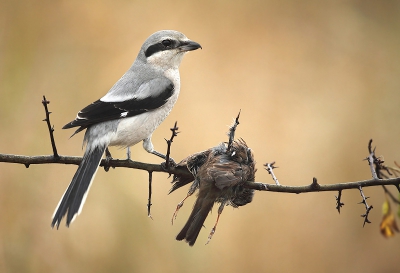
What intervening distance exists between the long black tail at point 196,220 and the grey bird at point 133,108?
419 mm

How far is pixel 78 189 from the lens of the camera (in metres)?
1.60

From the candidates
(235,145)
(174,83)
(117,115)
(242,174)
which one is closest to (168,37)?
(174,83)

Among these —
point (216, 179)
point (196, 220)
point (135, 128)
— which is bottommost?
point (196, 220)

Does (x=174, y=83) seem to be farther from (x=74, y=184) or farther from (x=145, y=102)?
(x=74, y=184)

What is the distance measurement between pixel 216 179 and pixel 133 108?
0.77 meters

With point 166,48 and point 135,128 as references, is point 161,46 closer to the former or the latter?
point 166,48

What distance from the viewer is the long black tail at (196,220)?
52.0 inches

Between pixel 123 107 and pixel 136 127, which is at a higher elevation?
pixel 123 107

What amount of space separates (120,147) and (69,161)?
0.62 meters

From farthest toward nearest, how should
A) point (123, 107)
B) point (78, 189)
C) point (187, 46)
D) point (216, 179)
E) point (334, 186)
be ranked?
point (187, 46)
point (123, 107)
point (78, 189)
point (216, 179)
point (334, 186)

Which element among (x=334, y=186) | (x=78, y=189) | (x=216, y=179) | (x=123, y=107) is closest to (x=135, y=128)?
(x=123, y=107)

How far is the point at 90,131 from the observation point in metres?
1.96

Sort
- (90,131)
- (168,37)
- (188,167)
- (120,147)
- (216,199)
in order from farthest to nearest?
(168,37)
(120,147)
(90,131)
(188,167)
(216,199)

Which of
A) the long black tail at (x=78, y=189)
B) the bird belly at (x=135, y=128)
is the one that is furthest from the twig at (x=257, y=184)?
the bird belly at (x=135, y=128)
